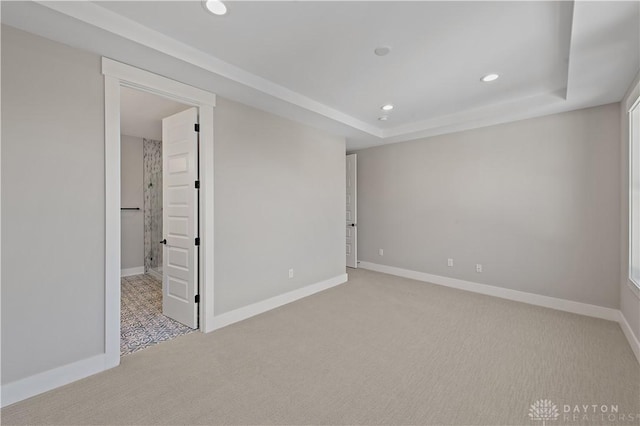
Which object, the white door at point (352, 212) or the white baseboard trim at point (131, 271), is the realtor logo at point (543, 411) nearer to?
the white door at point (352, 212)

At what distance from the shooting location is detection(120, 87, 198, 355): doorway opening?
3.06 meters

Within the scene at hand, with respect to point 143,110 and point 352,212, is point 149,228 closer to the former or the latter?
point 143,110

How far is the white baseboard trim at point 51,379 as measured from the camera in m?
1.89

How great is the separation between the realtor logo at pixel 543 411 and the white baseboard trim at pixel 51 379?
3135 mm

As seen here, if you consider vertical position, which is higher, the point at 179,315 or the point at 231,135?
the point at 231,135

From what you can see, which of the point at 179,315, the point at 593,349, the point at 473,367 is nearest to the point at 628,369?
the point at 593,349

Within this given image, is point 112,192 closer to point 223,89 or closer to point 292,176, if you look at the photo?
point 223,89

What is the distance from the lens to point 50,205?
2059mm

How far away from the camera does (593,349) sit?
8.57ft

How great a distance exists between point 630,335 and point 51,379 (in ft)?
16.4

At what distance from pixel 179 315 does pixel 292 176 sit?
221 cm

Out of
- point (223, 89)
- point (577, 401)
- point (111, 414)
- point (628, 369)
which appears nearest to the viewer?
point (111, 414)

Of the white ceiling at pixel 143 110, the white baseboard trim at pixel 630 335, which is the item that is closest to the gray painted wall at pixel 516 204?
the white baseboard trim at pixel 630 335

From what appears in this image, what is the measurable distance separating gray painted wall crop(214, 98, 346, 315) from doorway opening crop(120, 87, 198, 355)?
32 cm
